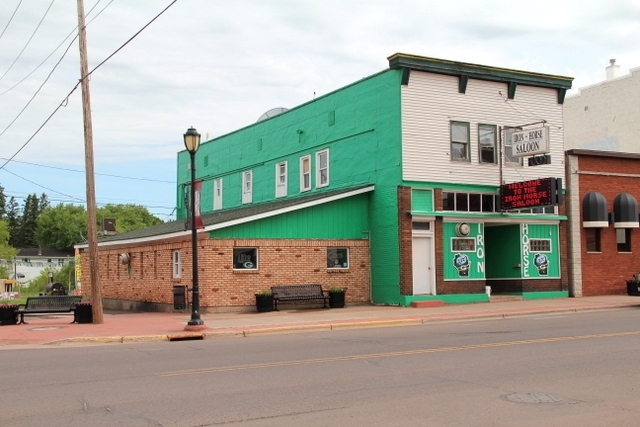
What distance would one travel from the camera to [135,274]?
31.0 meters

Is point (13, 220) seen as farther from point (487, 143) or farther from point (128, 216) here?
point (487, 143)

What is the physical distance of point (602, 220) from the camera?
2933 centimetres

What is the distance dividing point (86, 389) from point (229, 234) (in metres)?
14.8

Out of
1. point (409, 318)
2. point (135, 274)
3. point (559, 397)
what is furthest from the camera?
point (135, 274)

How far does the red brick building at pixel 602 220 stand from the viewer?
29.3m

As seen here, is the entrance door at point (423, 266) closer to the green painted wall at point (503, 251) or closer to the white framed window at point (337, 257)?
the white framed window at point (337, 257)

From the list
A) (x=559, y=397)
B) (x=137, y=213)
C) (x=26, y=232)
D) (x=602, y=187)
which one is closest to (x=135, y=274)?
(x=602, y=187)

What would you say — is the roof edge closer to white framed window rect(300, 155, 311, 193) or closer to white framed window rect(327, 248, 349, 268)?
white framed window rect(327, 248, 349, 268)

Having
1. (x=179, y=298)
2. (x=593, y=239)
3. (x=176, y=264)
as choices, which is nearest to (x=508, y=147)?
(x=593, y=239)

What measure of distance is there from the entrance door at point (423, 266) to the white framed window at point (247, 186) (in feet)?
41.3

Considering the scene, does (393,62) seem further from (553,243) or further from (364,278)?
(553,243)

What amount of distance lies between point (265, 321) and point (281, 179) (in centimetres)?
1368

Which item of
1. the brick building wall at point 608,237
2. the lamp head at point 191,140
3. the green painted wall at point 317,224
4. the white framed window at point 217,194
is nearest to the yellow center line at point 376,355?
the lamp head at point 191,140

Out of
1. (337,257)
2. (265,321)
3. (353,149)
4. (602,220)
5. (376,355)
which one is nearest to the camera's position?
(376,355)
